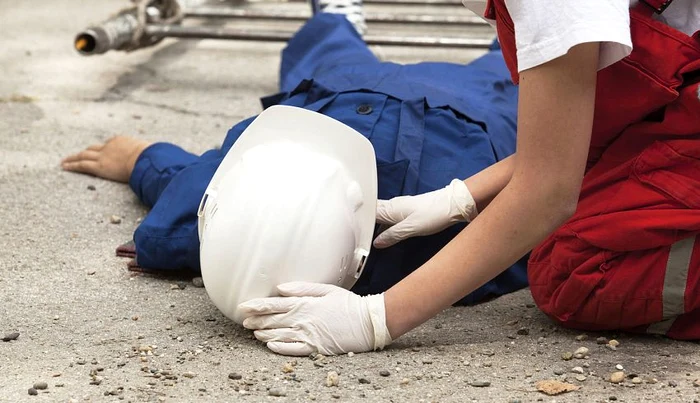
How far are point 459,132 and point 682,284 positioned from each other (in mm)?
527

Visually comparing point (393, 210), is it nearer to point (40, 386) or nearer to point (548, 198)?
point (548, 198)

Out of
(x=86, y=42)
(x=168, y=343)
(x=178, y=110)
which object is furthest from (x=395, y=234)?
(x=86, y=42)

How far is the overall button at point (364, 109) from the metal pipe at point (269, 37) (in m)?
1.24

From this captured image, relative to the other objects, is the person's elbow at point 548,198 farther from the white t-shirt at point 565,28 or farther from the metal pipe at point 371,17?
the metal pipe at point 371,17

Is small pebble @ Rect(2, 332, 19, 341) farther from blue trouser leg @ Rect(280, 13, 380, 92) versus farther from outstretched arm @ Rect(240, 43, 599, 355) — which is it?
blue trouser leg @ Rect(280, 13, 380, 92)

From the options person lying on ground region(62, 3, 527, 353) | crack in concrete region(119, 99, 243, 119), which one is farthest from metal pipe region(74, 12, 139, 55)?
person lying on ground region(62, 3, 527, 353)

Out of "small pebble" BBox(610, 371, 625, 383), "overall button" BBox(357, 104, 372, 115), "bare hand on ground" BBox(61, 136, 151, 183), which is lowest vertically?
"bare hand on ground" BBox(61, 136, 151, 183)

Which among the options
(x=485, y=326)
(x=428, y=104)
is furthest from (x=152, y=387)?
(x=428, y=104)

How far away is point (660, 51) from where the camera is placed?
139 centimetres

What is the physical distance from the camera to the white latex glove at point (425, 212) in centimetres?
165

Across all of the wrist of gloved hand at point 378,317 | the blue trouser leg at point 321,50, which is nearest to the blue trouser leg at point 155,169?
the blue trouser leg at point 321,50

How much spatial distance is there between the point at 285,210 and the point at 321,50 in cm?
118

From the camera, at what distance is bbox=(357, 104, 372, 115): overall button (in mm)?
1853

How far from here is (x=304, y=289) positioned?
57.5 inches
